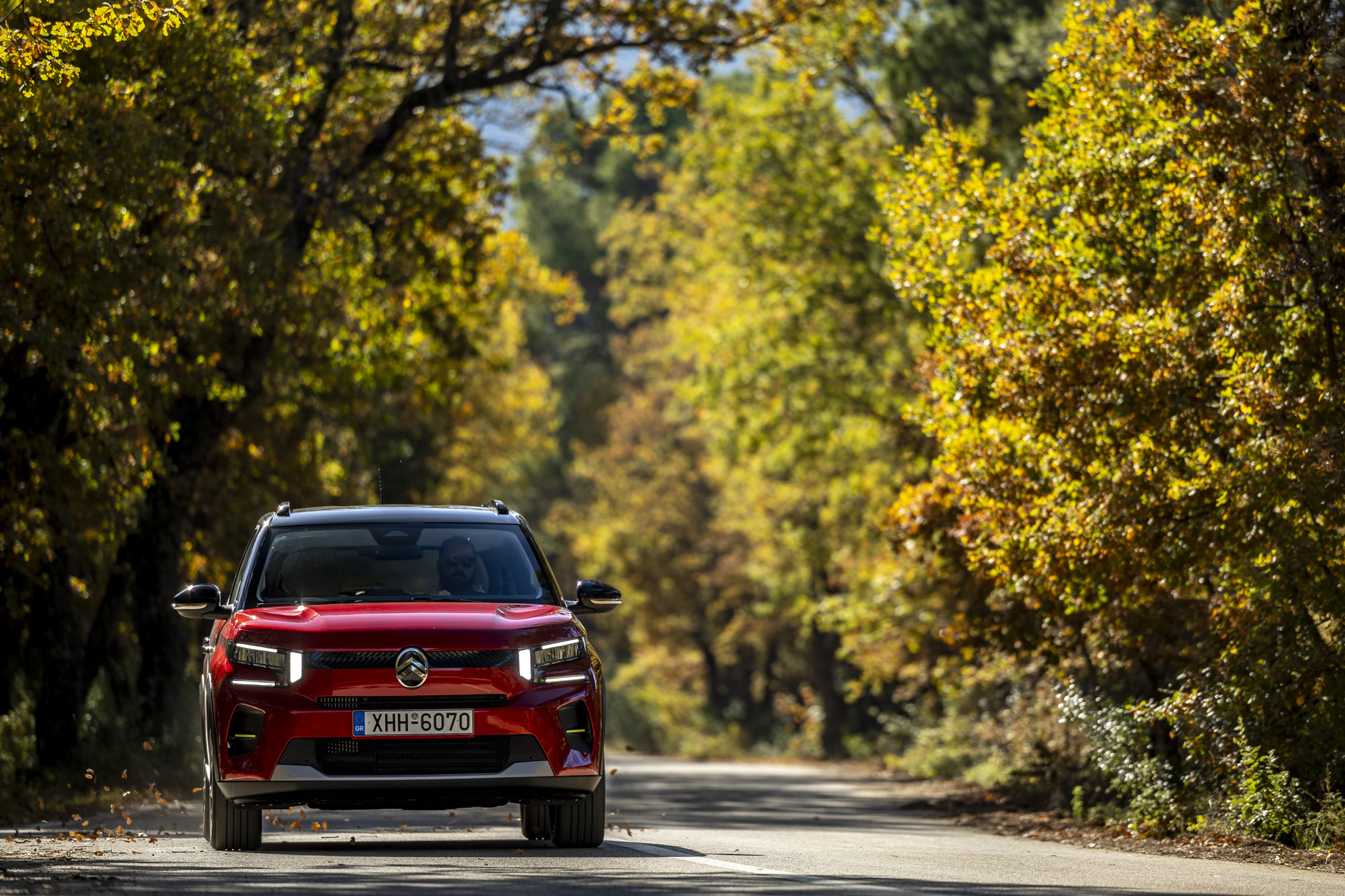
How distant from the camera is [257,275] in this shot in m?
18.8

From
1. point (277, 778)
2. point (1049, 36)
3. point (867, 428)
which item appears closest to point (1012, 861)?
point (277, 778)

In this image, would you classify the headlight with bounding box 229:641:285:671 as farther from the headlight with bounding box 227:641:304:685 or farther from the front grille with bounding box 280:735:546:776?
the front grille with bounding box 280:735:546:776

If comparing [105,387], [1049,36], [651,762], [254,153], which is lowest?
[651,762]

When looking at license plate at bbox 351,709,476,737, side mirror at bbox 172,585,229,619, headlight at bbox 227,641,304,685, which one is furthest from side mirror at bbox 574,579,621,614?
side mirror at bbox 172,585,229,619

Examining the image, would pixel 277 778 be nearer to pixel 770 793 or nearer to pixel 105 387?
pixel 105 387

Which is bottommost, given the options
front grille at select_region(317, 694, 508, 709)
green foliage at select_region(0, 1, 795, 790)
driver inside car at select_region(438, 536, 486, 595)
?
front grille at select_region(317, 694, 508, 709)

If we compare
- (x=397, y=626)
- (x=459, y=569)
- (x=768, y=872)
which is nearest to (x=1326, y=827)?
(x=768, y=872)

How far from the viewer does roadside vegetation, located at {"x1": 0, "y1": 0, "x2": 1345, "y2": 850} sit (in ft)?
44.1

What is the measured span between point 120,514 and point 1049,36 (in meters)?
15.1

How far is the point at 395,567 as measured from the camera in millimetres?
10922

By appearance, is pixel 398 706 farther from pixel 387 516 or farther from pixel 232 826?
pixel 387 516

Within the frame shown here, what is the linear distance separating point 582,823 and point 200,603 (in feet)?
8.33

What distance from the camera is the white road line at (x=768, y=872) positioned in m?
9.05

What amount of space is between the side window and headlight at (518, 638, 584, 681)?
1.84 m
